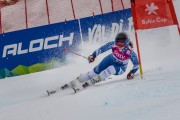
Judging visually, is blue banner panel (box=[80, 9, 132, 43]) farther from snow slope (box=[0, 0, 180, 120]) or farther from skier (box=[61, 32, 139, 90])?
skier (box=[61, 32, 139, 90])

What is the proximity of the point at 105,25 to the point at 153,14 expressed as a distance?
2.70 meters

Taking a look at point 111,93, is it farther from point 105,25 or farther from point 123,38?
point 105,25

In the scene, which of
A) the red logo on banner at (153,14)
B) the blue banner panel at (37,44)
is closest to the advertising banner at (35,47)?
the blue banner panel at (37,44)

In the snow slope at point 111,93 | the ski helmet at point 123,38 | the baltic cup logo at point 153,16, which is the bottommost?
the snow slope at point 111,93

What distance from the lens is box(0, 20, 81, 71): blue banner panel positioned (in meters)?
7.80

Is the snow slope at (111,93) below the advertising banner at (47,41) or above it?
below

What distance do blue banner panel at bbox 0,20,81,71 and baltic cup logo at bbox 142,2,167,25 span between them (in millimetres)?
2774

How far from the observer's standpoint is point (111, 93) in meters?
Result: 5.09

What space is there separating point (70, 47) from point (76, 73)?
0.82 m

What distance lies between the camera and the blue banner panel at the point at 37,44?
780 centimetres

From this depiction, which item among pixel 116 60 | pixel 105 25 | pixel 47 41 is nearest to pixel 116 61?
pixel 116 60

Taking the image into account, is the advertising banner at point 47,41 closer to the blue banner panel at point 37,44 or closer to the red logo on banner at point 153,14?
the blue banner panel at point 37,44

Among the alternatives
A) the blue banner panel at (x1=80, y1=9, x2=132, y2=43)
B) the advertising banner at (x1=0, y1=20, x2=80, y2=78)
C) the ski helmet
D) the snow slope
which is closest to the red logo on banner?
the ski helmet

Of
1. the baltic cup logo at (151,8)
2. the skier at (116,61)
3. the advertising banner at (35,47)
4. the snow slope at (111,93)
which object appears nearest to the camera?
the snow slope at (111,93)
